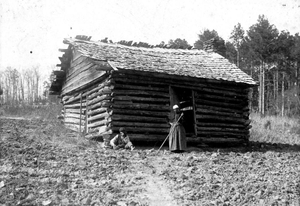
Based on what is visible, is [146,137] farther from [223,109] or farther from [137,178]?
[137,178]

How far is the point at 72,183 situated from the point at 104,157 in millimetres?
2467

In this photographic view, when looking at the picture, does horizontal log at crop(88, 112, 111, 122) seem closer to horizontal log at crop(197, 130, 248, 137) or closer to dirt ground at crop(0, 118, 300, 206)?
dirt ground at crop(0, 118, 300, 206)

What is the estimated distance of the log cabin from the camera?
1160 centimetres

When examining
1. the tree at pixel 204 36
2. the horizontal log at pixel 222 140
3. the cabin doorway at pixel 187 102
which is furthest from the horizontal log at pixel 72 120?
the tree at pixel 204 36

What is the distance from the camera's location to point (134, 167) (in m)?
7.92

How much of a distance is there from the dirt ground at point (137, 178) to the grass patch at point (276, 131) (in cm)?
788

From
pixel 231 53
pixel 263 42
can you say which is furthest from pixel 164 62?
pixel 231 53

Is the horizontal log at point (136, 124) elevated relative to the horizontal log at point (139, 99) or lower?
lower

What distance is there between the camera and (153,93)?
482 inches

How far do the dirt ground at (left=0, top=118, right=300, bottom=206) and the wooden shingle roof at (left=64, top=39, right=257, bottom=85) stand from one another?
3.49m

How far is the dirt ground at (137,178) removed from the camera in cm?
573

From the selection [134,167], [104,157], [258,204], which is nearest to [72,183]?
[134,167]

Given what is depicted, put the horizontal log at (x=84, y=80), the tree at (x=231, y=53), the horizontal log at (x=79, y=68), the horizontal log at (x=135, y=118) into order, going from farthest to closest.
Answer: the tree at (x=231, y=53) < the horizontal log at (x=79, y=68) < the horizontal log at (x=84, y=80) < the horizontal log at (x=135, y=118)

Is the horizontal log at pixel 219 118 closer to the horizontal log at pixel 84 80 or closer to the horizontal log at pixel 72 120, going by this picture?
the horizontal log at pixel 84 80
